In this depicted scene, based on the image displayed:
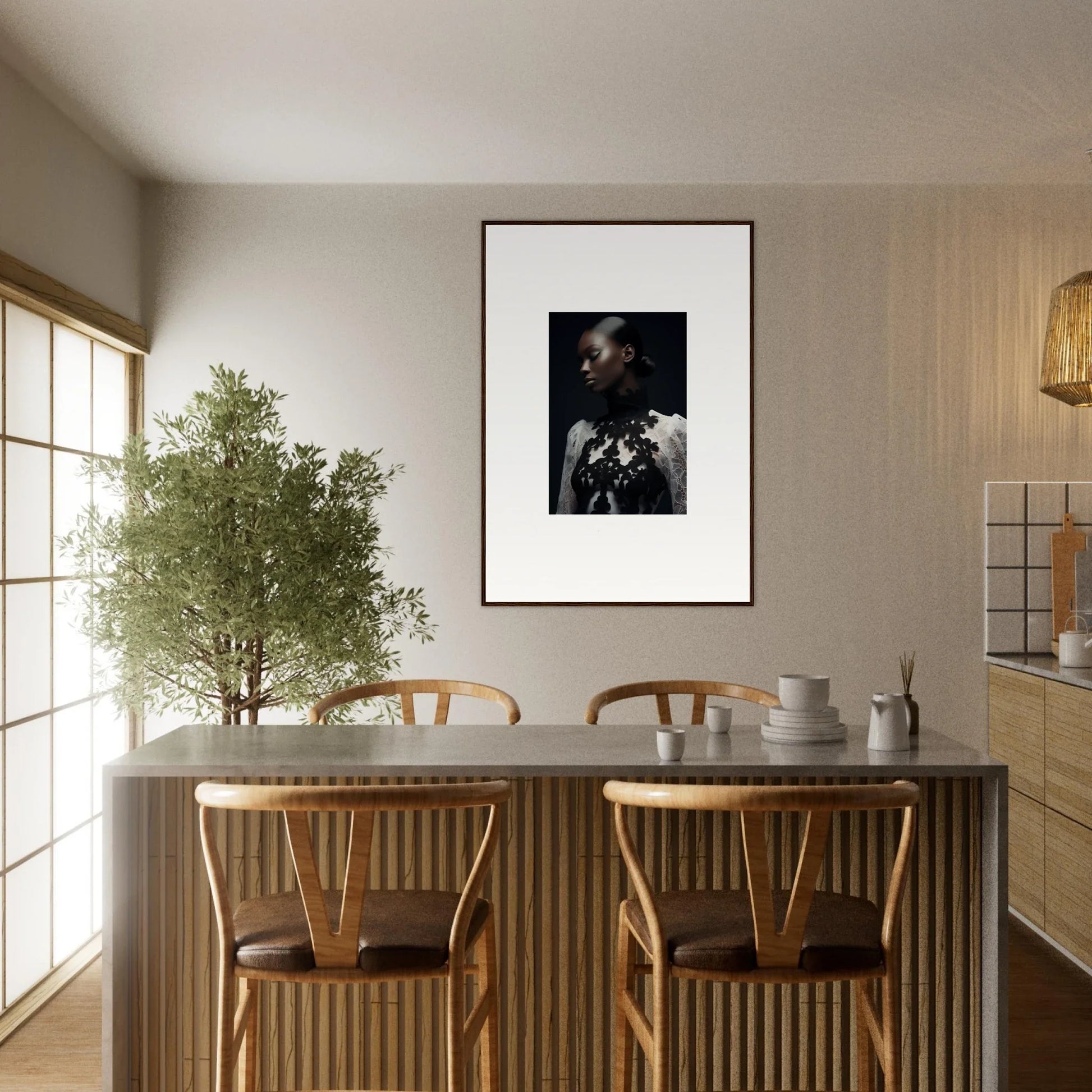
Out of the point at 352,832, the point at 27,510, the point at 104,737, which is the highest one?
the point at 27,510

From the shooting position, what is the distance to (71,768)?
375 cm

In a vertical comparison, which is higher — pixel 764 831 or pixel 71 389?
pixel 71 389

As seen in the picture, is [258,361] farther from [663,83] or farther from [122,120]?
[663,83]

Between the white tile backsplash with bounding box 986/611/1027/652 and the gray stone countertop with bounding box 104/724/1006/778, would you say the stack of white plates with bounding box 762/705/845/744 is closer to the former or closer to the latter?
the gray stone countertop with bounding box 104/724/1006/778

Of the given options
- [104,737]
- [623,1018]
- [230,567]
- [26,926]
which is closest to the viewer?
[623,1018]

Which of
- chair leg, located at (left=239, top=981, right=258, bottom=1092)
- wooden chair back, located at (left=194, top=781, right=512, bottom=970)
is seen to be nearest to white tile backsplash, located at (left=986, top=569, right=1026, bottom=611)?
wooden chair back, located at (left=194, top=781, right=512, bottom=970)

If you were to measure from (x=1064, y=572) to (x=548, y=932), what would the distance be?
290 cm

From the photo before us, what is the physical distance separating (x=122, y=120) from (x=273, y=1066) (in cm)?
301

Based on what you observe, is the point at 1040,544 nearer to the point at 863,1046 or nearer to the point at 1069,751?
the point at 1069,751

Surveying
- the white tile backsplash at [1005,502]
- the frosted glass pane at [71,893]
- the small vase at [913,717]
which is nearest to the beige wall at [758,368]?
the white tile backsplash at [1005,502]

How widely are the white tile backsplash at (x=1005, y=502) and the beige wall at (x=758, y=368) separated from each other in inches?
2.5

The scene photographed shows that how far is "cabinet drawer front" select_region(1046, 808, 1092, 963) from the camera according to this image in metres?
3.37

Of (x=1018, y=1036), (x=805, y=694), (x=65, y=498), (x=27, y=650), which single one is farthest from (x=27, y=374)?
(x=1018, y=1036)

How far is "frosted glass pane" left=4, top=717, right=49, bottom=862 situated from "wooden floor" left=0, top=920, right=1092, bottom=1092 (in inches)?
18.9
